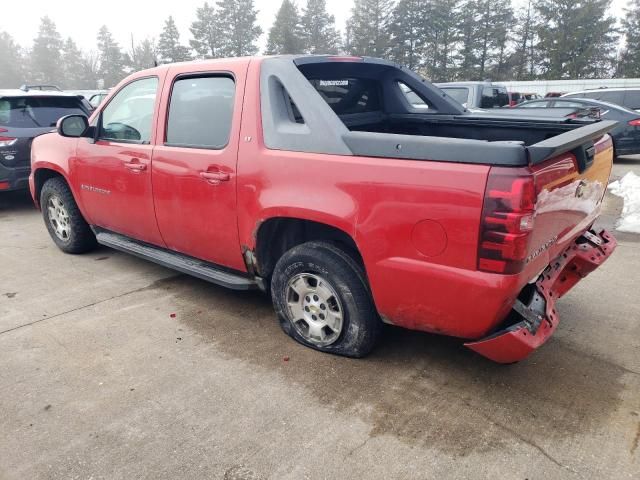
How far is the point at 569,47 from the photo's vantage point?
41.8m

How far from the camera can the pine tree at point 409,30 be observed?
159 ft

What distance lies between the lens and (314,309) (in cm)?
332

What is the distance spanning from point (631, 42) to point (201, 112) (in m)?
48.5

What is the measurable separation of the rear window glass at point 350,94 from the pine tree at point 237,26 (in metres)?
55.5

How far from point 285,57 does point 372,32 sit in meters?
51.7

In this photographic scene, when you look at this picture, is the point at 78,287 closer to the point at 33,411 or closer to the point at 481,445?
the point at 33,411

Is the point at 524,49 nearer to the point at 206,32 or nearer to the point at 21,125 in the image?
the point at 206,32

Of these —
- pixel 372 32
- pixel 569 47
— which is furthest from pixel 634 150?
pixel 372 32

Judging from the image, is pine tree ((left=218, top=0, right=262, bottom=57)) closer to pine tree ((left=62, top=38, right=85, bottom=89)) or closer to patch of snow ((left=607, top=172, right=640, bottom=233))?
pine tree ((left=62, top=38, right=85, bottom=89))

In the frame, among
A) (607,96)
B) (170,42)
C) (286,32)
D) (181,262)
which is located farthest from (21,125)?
(170,42)

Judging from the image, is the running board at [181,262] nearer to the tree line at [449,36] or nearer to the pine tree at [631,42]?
the tree line at [449,36]

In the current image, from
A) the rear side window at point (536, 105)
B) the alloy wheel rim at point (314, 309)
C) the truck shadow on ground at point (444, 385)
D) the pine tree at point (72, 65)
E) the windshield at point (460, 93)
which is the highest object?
the pine tree at point (72, 65)

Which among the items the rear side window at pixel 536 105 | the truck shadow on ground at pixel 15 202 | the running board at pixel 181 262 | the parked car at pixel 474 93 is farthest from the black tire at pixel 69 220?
the rear side window at pixel 536 105

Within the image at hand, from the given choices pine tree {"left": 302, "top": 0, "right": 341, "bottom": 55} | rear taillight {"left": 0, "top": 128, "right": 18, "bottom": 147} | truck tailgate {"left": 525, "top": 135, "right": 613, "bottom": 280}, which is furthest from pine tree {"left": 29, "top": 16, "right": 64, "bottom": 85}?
truck tailgate {"left": 525, "top": 135, "right": 613, "bottom": 280}
